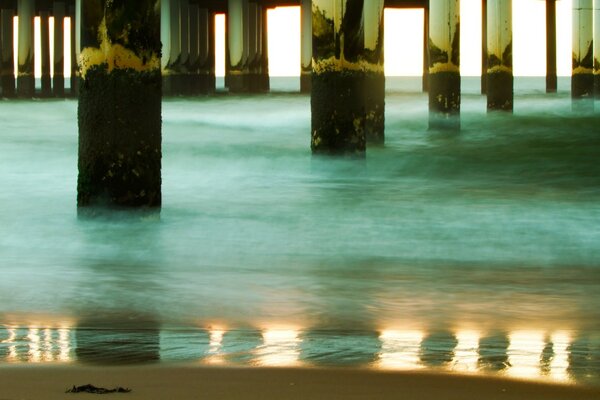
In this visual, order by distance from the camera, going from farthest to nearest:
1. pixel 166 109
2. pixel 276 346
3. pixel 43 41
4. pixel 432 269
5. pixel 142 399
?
pixel 43 41, pixel 166 109, pixel 432 269, pixel 276 346, pixel 142 399

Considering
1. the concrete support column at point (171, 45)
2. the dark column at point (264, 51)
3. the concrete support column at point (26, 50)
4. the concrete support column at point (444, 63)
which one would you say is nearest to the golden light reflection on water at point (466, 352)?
the concrete support column at point (444, 63)

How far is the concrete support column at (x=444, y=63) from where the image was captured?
1534cm

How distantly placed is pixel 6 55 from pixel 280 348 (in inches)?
1075

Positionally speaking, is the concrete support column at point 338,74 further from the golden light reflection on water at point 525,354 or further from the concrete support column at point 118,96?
the golden light reflection on water at point 525,354

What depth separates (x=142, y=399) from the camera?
114 inches

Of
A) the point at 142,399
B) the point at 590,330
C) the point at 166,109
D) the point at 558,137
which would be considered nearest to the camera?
the point at 142,399

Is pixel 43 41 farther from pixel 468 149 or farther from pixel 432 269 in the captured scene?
pixel 432 269

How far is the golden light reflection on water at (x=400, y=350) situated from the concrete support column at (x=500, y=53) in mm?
15188

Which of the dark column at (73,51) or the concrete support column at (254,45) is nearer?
the dark column at (73,51)

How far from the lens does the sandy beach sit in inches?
116

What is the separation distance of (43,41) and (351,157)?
24.2 meters

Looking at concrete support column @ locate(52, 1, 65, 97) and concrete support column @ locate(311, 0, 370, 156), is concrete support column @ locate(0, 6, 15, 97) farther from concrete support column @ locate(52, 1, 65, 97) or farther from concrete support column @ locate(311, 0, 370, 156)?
concrete support column @ locate(311, 0, 370, 156)

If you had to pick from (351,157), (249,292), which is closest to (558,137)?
(351,157)

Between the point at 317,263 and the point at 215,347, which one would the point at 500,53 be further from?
the point at 215,347
